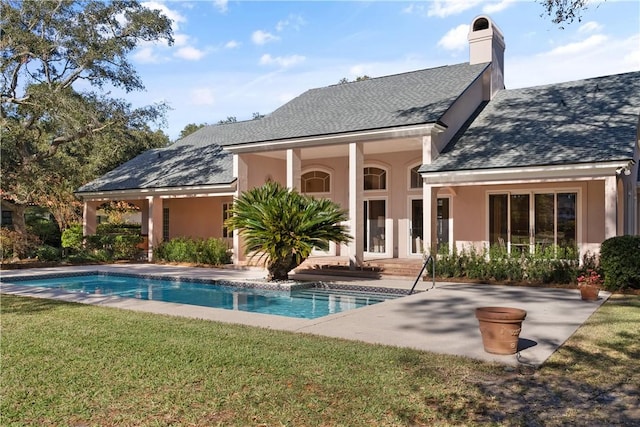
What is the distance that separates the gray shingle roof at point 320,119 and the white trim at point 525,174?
178 centimetres

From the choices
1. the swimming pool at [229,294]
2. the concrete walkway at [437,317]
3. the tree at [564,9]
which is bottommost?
the swimming pool at [229,294]

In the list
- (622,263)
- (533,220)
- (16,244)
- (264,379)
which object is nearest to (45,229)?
(16,244)

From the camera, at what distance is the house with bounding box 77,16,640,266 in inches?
555

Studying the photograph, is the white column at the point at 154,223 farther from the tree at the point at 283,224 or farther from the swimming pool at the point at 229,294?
the tree at the point at 283,224

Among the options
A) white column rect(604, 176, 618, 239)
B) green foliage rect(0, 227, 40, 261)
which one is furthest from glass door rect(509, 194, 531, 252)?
green foliage rect(0, 227, 40, 261)

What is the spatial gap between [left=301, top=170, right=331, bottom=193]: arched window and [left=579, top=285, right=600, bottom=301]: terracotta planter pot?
11394mm

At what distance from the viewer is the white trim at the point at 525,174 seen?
1255cm

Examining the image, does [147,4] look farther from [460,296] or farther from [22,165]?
[460,296]

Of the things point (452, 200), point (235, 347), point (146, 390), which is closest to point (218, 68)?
point (452, 200)

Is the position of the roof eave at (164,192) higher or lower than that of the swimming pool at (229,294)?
higher

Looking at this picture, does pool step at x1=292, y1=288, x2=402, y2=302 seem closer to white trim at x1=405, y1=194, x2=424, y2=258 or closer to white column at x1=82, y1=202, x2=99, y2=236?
white trim at x1=405, y1=194, x2=424, y2=258

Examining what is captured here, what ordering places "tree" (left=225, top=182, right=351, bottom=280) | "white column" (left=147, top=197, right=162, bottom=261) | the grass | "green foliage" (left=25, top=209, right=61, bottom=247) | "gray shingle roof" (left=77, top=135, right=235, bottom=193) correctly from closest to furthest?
the grass < "tree" (left=225, top=182, right=351, bottom=280) < "gray shingle roof" (left=77, top=135, right=235, bottom=193) < "white column" (left=147, top=197, right=162, bottom=261) < "green foliage" (left=25, top=209, right=61, bottom=247)

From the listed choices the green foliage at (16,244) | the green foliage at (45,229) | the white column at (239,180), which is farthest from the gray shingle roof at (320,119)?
the green foliage at (16,244)

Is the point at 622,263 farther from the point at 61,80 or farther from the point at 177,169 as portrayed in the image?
the point at 61,80
